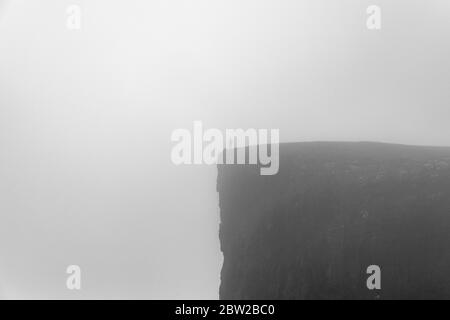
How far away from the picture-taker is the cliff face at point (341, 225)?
72.5 ft

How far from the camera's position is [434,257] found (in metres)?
21.2

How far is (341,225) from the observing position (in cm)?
2527

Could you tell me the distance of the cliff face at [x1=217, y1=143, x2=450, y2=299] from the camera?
22.1 meters

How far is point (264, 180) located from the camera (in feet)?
106

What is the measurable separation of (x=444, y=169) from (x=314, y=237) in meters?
11.7
